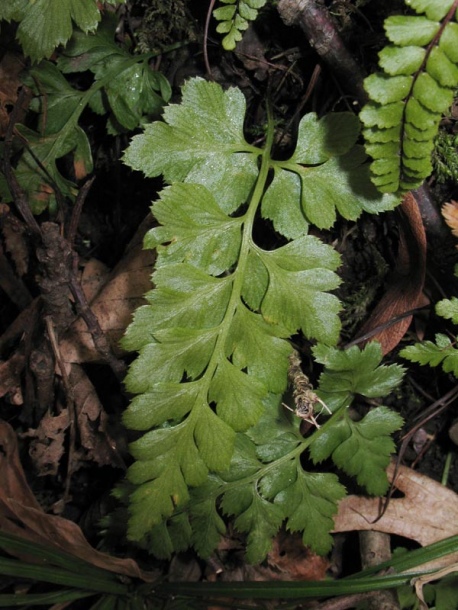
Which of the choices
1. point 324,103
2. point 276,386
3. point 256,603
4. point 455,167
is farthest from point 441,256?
point 256,603

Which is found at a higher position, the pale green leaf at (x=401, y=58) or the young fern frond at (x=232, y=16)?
the young fern frond at (x=232, y=16)

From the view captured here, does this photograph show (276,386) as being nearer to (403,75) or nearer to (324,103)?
(403,75)

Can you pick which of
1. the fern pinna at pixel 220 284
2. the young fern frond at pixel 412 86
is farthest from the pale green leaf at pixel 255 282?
the young fern frond at pixel 412 86

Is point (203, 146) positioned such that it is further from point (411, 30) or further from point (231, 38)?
point (411, 30)

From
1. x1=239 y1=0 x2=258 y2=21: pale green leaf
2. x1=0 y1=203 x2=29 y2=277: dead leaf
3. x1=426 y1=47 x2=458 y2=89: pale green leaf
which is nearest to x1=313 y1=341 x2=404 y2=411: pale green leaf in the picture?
x1=426 y1=47 x2=458 y2=89: pale green leaf

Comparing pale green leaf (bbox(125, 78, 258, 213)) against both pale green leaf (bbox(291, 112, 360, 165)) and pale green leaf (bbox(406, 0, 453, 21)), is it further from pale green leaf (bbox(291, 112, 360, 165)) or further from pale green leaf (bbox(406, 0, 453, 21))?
pale green leaf (bbox(406, 0, 453, 21))

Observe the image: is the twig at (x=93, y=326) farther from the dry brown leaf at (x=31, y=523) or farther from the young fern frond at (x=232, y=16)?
the young fern frond at (x=232, y=16)
